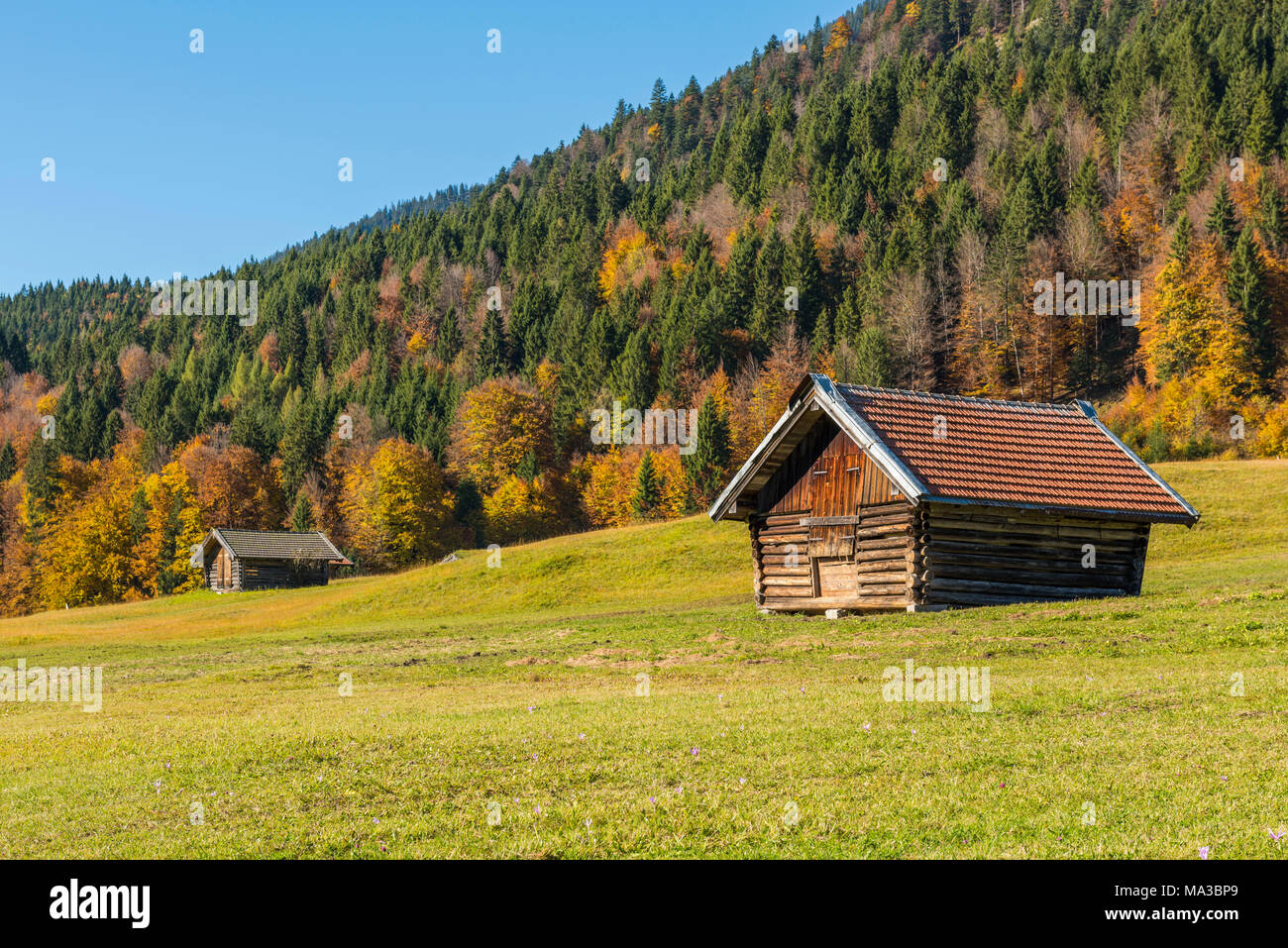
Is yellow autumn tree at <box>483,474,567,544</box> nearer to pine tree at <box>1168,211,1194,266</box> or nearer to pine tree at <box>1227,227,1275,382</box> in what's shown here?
pine tree at <box>1168,211,1194,266</box>

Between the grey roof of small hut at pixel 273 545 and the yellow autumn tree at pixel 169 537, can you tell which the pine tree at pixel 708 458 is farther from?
the yellow autumn tree at pixel 169 537

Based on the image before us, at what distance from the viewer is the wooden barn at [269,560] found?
255ft

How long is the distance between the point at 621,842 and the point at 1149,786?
4.78 meters

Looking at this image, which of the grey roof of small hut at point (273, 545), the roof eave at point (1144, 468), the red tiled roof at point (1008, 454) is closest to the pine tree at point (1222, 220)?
the roof eave at point (1144, 468)

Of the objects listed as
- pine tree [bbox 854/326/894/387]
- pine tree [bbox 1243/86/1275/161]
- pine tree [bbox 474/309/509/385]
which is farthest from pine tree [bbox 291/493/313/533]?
pine tree [bbox 1243/86/1275/161]

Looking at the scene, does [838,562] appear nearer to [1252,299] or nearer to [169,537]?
[1252,299]

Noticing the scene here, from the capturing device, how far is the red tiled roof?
29.0 meters

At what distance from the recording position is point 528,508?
4382 inches

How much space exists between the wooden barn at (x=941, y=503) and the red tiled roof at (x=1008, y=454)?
48mm

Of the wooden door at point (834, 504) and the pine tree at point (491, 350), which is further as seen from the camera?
the pine tree at point (491, 350)

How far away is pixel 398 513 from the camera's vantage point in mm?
101312

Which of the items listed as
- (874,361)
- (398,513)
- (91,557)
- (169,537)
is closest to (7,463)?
(91,557)
